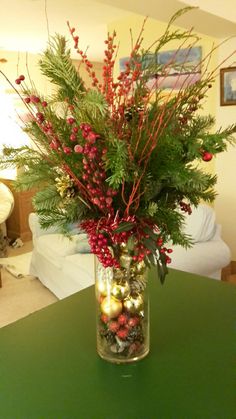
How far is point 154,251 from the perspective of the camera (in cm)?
84

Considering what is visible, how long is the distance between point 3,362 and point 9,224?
4.25 meters

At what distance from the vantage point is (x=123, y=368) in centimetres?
94

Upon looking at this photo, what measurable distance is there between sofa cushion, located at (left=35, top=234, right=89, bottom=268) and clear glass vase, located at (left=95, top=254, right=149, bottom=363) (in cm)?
198

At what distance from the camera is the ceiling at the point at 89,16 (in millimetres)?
2168

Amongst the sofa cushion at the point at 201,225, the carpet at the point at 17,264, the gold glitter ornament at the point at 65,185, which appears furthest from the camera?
the carpet at the point at 17,264

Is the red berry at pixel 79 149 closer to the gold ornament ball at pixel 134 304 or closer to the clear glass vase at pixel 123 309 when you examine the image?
the clear glass vase at pixel 123 309

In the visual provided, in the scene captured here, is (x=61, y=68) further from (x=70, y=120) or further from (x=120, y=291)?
(x=120, y=291)

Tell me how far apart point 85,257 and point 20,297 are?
82 centimetres

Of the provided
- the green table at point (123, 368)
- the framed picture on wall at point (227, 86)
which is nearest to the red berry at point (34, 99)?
the green table at point (123, 368)

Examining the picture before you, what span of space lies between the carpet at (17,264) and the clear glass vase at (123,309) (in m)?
3.00

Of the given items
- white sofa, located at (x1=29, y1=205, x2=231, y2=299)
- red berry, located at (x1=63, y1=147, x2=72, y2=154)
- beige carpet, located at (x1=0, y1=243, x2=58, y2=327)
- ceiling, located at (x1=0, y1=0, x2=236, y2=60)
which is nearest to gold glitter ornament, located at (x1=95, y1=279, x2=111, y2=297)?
red berry, located at (x1=63, y1=147, x2=72, y2=154)

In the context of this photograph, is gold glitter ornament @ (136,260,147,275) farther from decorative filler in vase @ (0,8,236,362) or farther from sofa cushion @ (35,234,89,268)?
sofa cushion @ (35,234,89,268)

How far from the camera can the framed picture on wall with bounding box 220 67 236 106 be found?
3.06 m

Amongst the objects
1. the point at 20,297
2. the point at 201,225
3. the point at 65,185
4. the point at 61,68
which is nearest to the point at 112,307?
the point at 65,185
